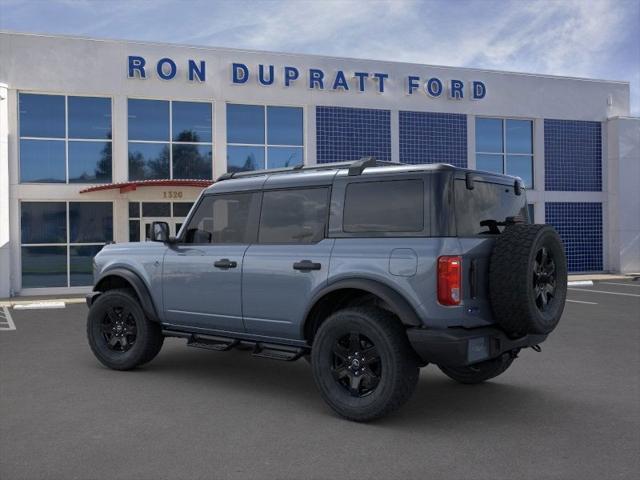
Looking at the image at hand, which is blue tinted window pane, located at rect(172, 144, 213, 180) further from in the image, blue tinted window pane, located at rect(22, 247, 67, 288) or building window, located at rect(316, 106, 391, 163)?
blue tinted window pane, located at rect(22, 247, 67, 288)

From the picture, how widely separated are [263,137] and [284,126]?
2.59ft

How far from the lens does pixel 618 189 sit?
80.9ft

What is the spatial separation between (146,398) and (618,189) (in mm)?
22823

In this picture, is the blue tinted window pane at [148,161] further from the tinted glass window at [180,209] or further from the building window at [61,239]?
the building window at [61,239]

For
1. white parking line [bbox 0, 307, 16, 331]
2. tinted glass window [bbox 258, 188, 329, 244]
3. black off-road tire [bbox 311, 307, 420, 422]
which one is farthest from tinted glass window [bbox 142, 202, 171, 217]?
black off-road tire [bbox 311, 307, 420, 422]

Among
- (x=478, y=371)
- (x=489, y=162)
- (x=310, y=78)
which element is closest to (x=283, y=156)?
(x=310, y=78)

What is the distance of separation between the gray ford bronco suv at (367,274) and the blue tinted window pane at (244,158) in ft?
45.1

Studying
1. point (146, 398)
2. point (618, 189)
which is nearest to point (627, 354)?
point (146, 398)

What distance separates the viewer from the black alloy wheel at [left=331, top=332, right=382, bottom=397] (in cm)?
535

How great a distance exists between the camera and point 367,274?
5.31 metres

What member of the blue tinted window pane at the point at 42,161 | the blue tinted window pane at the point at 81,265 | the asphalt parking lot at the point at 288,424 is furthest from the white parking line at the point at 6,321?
the blue tinted window pane at the point at 42,161

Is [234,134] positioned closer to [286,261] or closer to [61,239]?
[61,239]

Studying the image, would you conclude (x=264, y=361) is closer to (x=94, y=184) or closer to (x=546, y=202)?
(x=94, y=184)

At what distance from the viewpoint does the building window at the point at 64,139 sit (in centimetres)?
1861
